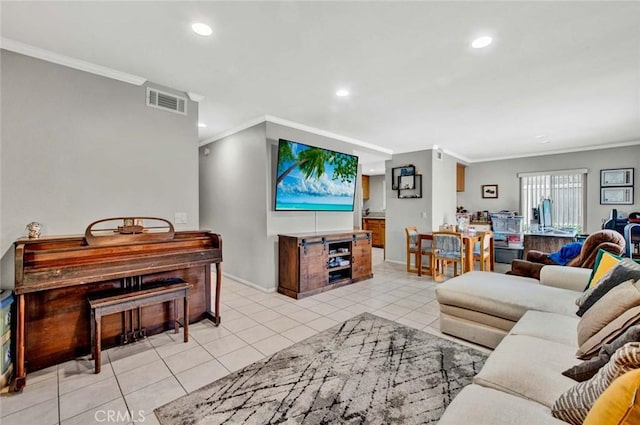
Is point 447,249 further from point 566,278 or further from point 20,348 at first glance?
point 20,348

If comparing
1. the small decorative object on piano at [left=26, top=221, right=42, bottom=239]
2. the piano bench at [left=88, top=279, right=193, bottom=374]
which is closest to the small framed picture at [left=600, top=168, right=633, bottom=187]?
the piano bench at [left=88, top=279, right=193, bottom=374]

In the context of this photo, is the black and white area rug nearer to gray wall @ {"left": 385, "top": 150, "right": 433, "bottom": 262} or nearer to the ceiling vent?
the ceiling vent

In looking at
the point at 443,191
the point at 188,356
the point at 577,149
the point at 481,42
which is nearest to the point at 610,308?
the point at 481,42

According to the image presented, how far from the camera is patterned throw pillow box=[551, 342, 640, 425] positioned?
2.97 feet

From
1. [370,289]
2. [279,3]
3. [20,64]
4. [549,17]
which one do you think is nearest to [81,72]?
[20,64]

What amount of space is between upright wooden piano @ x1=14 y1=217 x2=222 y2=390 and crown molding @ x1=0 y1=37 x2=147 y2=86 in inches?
56.5

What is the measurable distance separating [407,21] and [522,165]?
21.9 ft

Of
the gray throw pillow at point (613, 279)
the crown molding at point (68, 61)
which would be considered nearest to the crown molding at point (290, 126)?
the crown molding at point (68, 61)

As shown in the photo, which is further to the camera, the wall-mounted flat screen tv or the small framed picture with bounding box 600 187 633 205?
the small framed picture with bounding box 600 187 633 205

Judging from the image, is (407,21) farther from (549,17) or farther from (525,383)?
(525,383)

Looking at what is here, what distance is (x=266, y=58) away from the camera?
2.63m

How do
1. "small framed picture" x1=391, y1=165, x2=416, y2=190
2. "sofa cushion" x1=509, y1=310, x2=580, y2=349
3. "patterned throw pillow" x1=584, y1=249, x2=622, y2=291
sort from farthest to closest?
1. "small framed picture" x1=391, y1=165, x2=416, y2=190
2. "patterned throw pillow" x1=584, y1=249, x2=622, y2=291
3. "sofa cushion" x1=509, y1=310, x2=580, y2=349

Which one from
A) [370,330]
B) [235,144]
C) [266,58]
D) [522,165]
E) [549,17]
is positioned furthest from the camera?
[522,165]

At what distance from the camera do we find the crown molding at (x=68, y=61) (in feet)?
7.84
